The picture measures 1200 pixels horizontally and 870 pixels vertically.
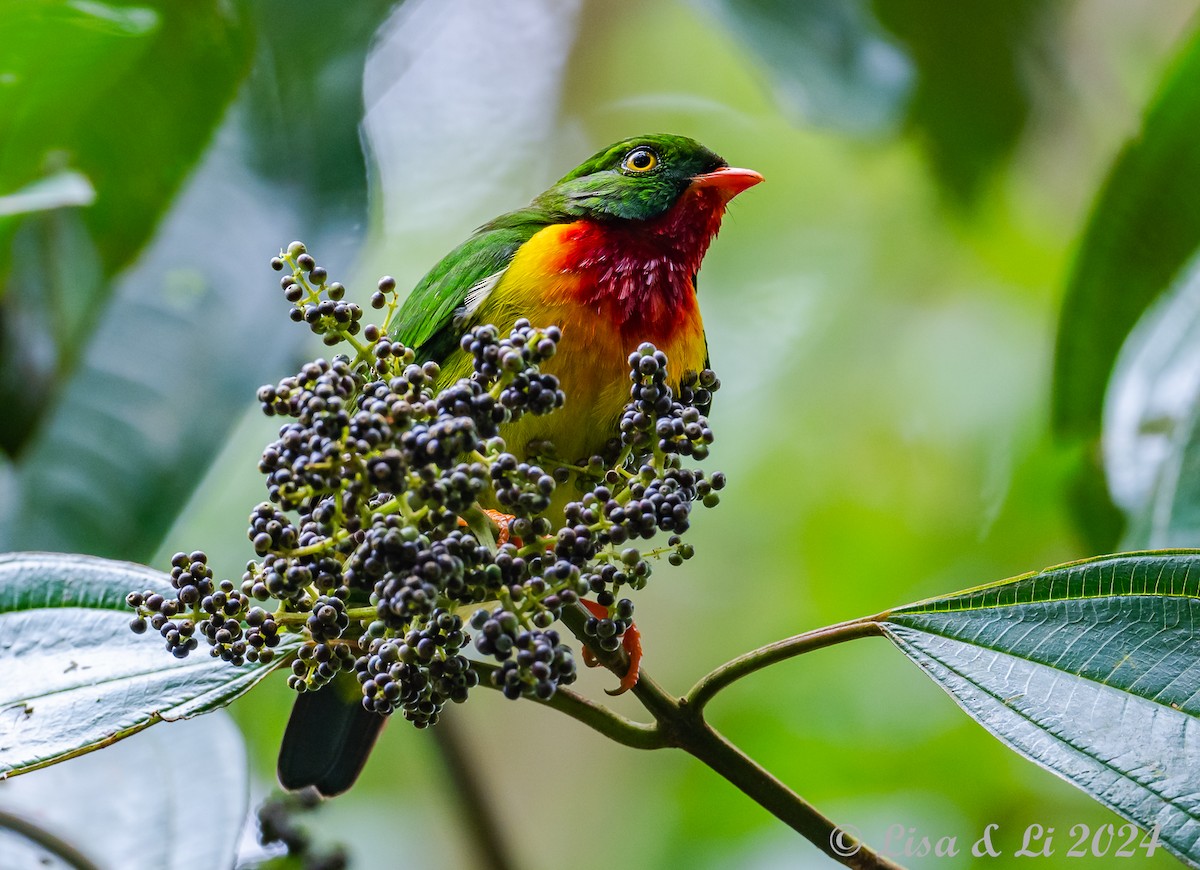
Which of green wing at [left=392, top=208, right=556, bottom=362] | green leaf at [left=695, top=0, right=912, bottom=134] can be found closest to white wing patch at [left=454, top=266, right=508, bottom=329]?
green wing at [left=392, top=208, right=556, bottom=362]

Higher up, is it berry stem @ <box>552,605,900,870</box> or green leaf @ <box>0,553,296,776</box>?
berry stem @ <box>552,605,900,870</box>

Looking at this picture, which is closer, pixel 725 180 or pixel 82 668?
pixel 82 668

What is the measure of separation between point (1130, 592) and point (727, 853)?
2645 mm

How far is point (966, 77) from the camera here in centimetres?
406

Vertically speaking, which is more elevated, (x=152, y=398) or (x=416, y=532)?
(x=152, y=398)

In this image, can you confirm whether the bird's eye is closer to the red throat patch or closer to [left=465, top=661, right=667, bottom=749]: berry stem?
the red throat patch

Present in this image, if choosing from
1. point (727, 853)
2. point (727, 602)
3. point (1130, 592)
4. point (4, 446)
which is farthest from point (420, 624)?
point (727, 602)

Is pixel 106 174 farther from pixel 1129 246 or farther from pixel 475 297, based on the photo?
pixel 1129 246

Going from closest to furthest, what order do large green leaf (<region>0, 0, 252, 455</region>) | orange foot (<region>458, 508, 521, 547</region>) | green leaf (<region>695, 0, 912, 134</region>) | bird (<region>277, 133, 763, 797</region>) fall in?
orange foot (<region>458, 508, 521, 547</region>) < bird (<region>277, 133, 763, 797</region>) < large green leaf (<region>0, 0, 252, 455</region>) < green leaf (<region>695, 0, 912, 134</region>)

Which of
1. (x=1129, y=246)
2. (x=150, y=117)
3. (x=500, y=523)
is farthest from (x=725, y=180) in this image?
(x=150, y=117)

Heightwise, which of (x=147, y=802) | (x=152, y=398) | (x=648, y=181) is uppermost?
(x=648, y=181)

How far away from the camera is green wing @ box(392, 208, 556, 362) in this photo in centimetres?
230

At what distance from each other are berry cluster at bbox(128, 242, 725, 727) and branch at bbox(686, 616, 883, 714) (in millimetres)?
154

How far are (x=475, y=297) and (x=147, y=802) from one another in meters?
1.25
